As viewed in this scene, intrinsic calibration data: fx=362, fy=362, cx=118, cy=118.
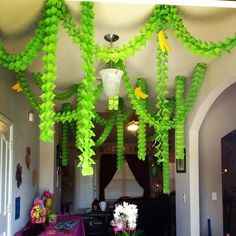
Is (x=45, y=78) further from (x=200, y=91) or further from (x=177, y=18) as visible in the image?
(x=200, y=91)

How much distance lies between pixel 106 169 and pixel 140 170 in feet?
3.77

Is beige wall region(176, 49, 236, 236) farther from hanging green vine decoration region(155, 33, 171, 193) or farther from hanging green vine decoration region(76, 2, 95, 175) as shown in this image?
hanging green vine decoration region(76, 2, 95, 175)

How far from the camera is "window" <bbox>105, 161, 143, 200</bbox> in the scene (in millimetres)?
12227

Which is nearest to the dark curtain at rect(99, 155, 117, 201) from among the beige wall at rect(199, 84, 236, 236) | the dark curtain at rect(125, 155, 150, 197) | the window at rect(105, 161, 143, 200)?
the window at rect(105, 161, 143, 200)

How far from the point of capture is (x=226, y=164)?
→ 9.68m

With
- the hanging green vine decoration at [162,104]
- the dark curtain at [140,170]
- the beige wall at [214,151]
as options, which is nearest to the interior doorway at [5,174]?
the hanging green vine decoration at [162,104]

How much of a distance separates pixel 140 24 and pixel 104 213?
16.7 feet

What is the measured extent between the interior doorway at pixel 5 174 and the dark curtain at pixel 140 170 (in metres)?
8.22

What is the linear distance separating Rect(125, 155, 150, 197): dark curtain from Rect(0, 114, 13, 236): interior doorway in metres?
8.22

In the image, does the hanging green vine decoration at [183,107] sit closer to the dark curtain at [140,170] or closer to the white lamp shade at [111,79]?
the white lamp shade at [111,79]

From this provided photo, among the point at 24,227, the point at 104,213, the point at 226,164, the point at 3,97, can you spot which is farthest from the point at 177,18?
the point at 226,164

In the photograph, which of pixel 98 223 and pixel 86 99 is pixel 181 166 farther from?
pixel 86 99

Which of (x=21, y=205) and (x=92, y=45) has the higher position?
(x=92, y=45)

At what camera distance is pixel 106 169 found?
12.1 metres
